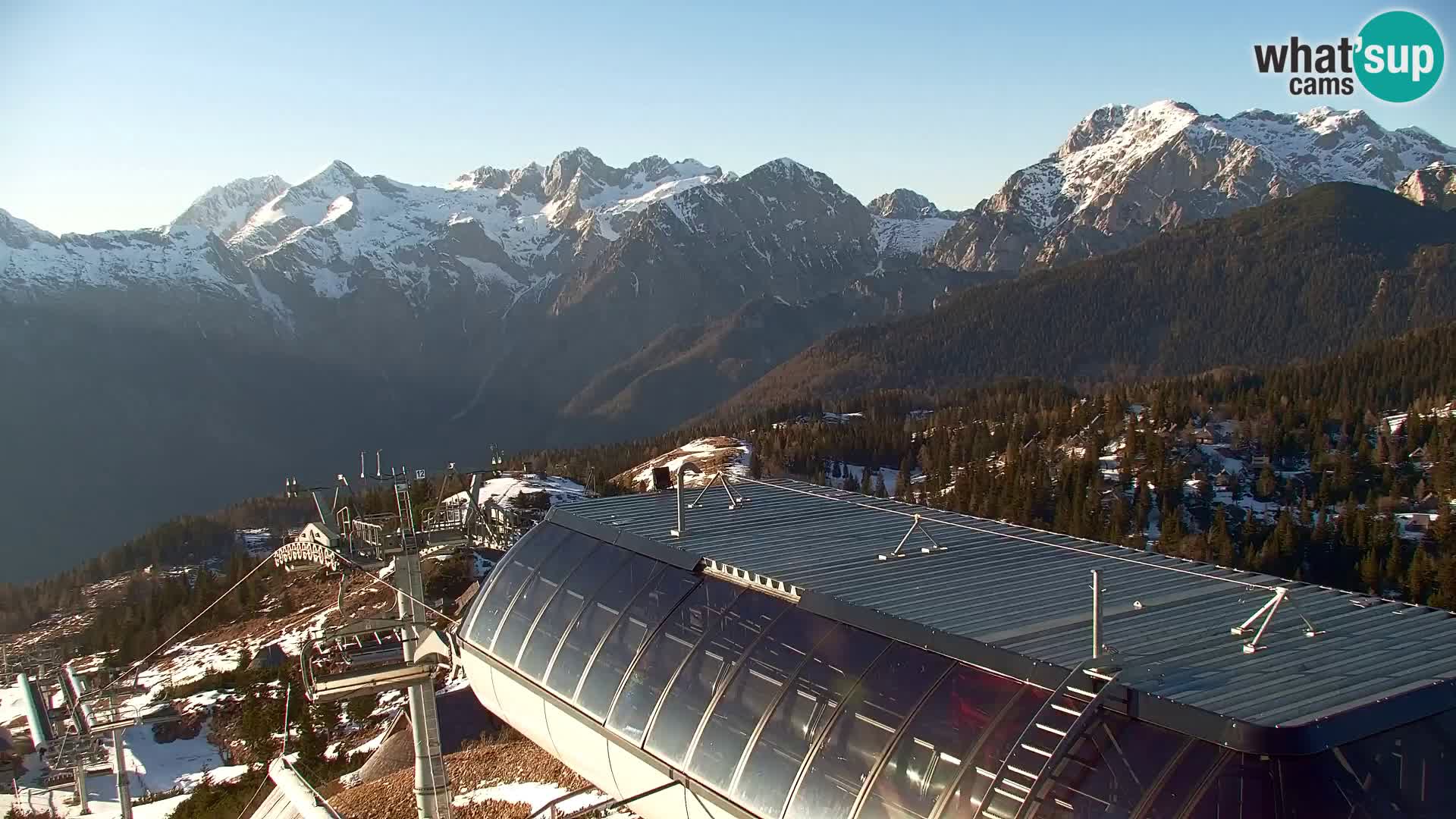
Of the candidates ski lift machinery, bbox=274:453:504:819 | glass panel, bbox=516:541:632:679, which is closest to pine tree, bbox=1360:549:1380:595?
glass panel, bbox=516:541:632:679

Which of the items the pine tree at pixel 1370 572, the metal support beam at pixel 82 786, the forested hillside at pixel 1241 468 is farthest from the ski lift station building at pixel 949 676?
the forested hillside at pixel 1241 468

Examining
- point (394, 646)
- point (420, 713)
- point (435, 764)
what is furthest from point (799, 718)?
point (394, 646)

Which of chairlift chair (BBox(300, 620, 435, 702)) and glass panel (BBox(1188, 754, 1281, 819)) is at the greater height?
glass panel (BBox(1188, 754, 1281, 819))

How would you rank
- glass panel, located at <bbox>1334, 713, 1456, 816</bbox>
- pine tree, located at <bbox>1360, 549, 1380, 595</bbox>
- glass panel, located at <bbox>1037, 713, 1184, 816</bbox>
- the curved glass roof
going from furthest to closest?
pine tree, located at <bbox>1360, 549, 1380, 595</bbox> < glass panel, located at <bbox>1037, 713, 1184, 816</bbox> < the curved glass roof < glass panel, located at <bbox>1334, 713, 1456, 816</bbox>

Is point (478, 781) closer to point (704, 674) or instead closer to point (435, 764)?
point (435, 764)

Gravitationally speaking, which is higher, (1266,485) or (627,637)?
(627,637)

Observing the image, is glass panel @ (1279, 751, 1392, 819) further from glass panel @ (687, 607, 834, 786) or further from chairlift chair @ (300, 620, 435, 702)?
chairlift chair @ (300, 620, 435, 702)
